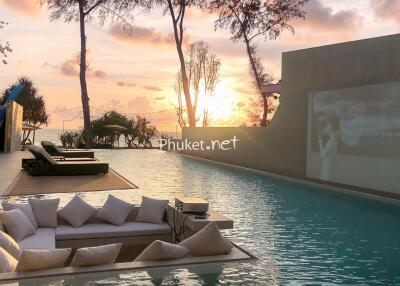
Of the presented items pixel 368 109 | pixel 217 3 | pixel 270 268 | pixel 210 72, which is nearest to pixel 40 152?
pixel 368 109

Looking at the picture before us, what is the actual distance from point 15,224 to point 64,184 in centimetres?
823

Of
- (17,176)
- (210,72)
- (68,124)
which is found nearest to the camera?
(17,176)

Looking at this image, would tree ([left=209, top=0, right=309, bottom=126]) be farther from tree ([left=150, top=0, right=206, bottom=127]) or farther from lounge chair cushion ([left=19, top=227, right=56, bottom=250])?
lounge chair cushion ([left=19, top=227, right=56, bottom=250])

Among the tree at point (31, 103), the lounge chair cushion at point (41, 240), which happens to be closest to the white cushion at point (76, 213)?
the lounge chair cushion at point (41, 240)

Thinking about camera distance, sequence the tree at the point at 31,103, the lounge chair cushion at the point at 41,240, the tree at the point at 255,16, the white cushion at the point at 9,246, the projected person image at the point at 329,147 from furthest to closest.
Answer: the tree at the point at 31,103 < the tree at the point at 255,16 < the projected person image at the point at 329,147 < the lounge chair cushion at the point at 41,240 < the white cushion at the point at 9,246

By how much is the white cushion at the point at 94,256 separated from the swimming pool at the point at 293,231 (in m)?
0.21

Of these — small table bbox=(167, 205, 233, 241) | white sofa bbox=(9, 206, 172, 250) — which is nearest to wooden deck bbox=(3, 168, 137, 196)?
white sofa bbox=(9, 206, 172, 250)

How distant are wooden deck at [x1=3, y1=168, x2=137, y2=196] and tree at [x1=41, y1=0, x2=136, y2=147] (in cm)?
1556

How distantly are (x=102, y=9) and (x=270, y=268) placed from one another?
2870cm

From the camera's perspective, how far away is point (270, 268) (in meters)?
5.76

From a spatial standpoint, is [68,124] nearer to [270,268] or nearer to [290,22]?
[290,22]

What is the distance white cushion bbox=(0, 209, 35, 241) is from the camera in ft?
19.9

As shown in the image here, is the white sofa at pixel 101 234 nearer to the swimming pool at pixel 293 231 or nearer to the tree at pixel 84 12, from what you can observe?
the swimming pool at pixel 293 231

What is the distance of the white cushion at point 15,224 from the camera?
19.9 feet
